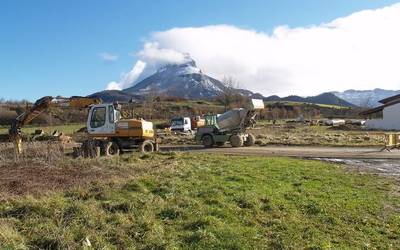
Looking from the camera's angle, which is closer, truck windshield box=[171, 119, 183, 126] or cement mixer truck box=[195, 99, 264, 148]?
cement mixer truck box=[195, 99, 264, 148]

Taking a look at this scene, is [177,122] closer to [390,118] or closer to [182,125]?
[182,125]

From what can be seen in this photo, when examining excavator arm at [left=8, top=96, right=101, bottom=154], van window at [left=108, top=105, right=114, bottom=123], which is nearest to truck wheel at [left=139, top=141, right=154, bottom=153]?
van window at [left=108, top=105, right=114, bottom=123]

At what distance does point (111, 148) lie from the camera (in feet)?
89.2

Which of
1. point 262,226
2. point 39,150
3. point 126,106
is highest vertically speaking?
point 126,106

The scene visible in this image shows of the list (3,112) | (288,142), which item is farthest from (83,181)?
(3,112)

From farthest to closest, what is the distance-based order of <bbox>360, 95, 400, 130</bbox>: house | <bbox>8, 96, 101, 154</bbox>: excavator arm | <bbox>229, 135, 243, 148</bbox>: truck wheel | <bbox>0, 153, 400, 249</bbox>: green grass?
<bbox>360, 95, 400, 130</bbox>: house, <bbox>229, 135, 243, 148</bbox>: truck wheel, <bbox>8, 96, 101, 154</bbox>: excavator arm, <bbox>0, 153, 400, 249</bbox>: green grass

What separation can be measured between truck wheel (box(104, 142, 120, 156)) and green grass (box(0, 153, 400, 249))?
1012 cm

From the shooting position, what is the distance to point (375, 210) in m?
12.6

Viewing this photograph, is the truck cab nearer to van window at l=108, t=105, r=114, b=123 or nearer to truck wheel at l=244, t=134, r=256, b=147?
truck wheel at l=244, t=134, r=256, b=147

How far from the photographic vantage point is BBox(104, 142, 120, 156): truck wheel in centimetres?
2643

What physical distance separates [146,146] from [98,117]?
323 cm

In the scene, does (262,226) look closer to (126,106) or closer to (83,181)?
(83,181)

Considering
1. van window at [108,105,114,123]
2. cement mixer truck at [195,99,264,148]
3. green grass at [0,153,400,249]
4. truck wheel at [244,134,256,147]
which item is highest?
van window at [108,105,114,123]

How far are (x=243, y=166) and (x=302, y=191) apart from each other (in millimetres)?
5588
